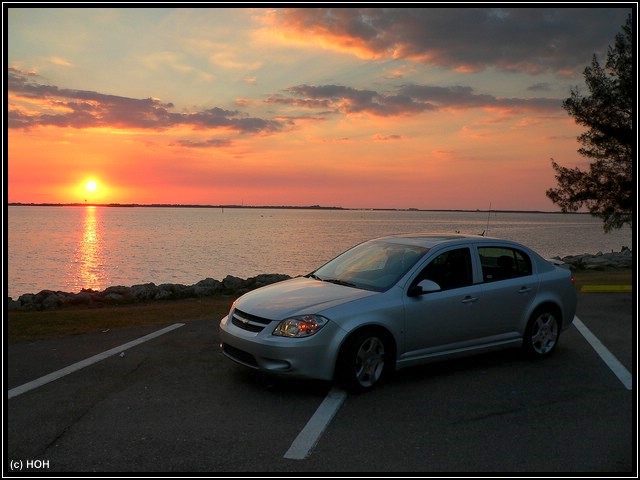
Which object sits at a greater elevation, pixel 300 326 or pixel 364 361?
pixel 300 326

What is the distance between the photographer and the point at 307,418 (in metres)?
5.31

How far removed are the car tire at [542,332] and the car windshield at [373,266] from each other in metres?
1.86

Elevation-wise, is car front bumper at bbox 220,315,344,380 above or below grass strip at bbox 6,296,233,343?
above

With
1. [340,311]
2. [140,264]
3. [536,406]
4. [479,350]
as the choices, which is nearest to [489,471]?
[536,406]

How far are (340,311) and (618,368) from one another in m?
3.74

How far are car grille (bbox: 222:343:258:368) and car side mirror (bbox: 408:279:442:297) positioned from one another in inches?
73.7

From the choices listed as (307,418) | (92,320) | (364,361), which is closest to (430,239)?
(364,361)

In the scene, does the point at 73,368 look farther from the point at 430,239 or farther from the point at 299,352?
the point at 430,239

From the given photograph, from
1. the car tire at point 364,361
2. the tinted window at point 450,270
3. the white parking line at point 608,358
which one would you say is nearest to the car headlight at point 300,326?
the car tire at point 364,361

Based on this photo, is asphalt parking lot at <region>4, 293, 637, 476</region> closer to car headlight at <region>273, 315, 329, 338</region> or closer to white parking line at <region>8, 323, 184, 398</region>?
white parking line at <region>8, 323, 184, 398</region>

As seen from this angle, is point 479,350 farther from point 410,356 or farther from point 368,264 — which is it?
point 368,264

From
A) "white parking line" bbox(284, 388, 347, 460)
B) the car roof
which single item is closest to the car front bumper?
"white parking line" bbox(284, 388, 347, 460)

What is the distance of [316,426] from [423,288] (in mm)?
2054

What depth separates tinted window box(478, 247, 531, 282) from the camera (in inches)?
287
